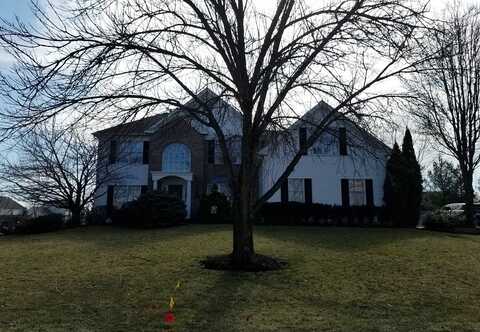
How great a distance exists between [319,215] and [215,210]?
5790 millimetres

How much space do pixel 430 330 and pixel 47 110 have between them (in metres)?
7.77

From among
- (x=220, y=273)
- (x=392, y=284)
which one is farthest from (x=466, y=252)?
(x=220, y=273)

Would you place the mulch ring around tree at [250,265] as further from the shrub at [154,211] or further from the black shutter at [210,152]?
the black shutter at [210,152]

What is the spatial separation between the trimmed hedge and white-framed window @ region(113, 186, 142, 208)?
816 cm

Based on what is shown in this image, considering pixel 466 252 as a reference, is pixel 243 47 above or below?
above

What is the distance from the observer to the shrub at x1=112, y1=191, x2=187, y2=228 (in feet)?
67.1

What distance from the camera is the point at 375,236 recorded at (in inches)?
663

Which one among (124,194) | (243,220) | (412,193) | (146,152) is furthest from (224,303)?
(146,152)

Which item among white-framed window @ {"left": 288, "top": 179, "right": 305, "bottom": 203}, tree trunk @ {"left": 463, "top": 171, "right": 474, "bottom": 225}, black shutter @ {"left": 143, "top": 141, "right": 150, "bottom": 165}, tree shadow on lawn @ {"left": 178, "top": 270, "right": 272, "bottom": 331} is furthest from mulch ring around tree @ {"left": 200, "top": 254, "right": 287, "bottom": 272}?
black shutter @ {"left": 143, "top": 141, "right": 150, "bottom": 165}

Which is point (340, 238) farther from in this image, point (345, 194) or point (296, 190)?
point (345, 194)

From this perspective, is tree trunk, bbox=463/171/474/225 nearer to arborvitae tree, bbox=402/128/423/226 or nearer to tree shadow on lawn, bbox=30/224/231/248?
arborvitae tree, bbox=402/128/423/226

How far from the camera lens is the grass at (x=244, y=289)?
5898 millimetres

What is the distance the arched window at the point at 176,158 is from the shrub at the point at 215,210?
336 centimetres

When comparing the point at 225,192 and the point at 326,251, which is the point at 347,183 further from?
the point at 326,251
